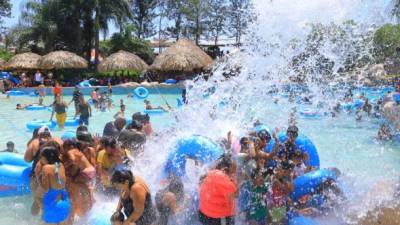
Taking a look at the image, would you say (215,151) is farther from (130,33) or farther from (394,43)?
(130,33)

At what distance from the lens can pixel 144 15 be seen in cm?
4972

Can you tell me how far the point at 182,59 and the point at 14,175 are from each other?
23.3 meters

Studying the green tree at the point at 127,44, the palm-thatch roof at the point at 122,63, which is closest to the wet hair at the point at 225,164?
the palm-thatch roof at the point at 122,63

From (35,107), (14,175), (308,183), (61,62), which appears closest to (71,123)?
(35,107)

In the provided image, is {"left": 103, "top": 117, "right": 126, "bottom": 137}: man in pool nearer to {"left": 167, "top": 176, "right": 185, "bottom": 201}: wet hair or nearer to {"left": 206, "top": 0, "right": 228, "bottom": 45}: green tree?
{"left": 167, "top": 176, "right": 185, "bottom": 201}: wet hair

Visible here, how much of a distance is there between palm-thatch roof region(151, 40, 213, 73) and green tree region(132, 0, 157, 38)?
19136mm

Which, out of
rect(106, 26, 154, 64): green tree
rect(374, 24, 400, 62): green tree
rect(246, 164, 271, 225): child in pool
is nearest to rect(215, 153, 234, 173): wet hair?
rect(246, 164, 271, 225): child in pool

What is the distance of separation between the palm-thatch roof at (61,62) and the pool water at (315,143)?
6.97m

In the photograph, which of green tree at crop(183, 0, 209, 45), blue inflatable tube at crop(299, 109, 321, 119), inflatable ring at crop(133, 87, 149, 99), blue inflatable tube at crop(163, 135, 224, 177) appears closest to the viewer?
blue inflatable tube at crop(163, 135, 224, 177)

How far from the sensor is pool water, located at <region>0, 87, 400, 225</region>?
5996 millimetres

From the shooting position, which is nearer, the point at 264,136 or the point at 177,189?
the point at 177,189

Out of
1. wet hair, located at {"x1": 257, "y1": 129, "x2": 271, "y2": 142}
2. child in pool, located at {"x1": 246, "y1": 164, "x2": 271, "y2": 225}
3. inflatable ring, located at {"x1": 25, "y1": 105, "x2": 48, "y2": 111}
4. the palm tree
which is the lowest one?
inflatable ring, located at {"x1": 25, "y1": 105, "x2": 48, "y2": 111}

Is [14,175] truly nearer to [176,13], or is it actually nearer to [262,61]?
[262,61]

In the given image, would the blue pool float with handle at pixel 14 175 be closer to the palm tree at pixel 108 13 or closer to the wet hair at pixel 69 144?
the wet hair at pixel 69 144
